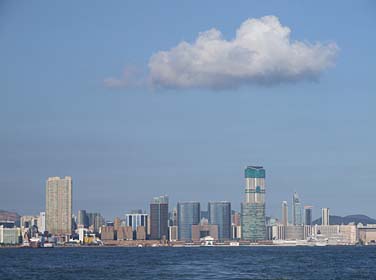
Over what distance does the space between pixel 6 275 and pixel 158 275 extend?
53.6 ft

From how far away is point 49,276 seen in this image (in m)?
81.7

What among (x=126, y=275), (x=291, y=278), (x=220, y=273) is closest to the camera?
(x=291, y=278)

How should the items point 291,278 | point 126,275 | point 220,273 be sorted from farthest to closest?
1. point 220,273
2. point 126,275
3. point 291,278

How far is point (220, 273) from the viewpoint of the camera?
3317 inches

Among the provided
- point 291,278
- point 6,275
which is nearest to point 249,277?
point 291,278

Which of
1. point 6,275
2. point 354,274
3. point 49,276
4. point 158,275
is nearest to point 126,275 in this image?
point 158,275

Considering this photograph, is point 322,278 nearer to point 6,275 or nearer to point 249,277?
point 249,277

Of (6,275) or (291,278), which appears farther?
(6,275)

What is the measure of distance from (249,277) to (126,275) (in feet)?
37.0

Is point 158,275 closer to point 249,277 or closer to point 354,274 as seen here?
point 249,277

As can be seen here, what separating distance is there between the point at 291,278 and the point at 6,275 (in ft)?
95.6

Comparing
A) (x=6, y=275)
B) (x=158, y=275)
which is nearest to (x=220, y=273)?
(x=158, y=275)

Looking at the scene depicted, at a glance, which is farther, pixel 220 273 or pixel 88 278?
pixel 220 273

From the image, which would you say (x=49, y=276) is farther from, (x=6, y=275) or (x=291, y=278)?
(x=291, y=278)
